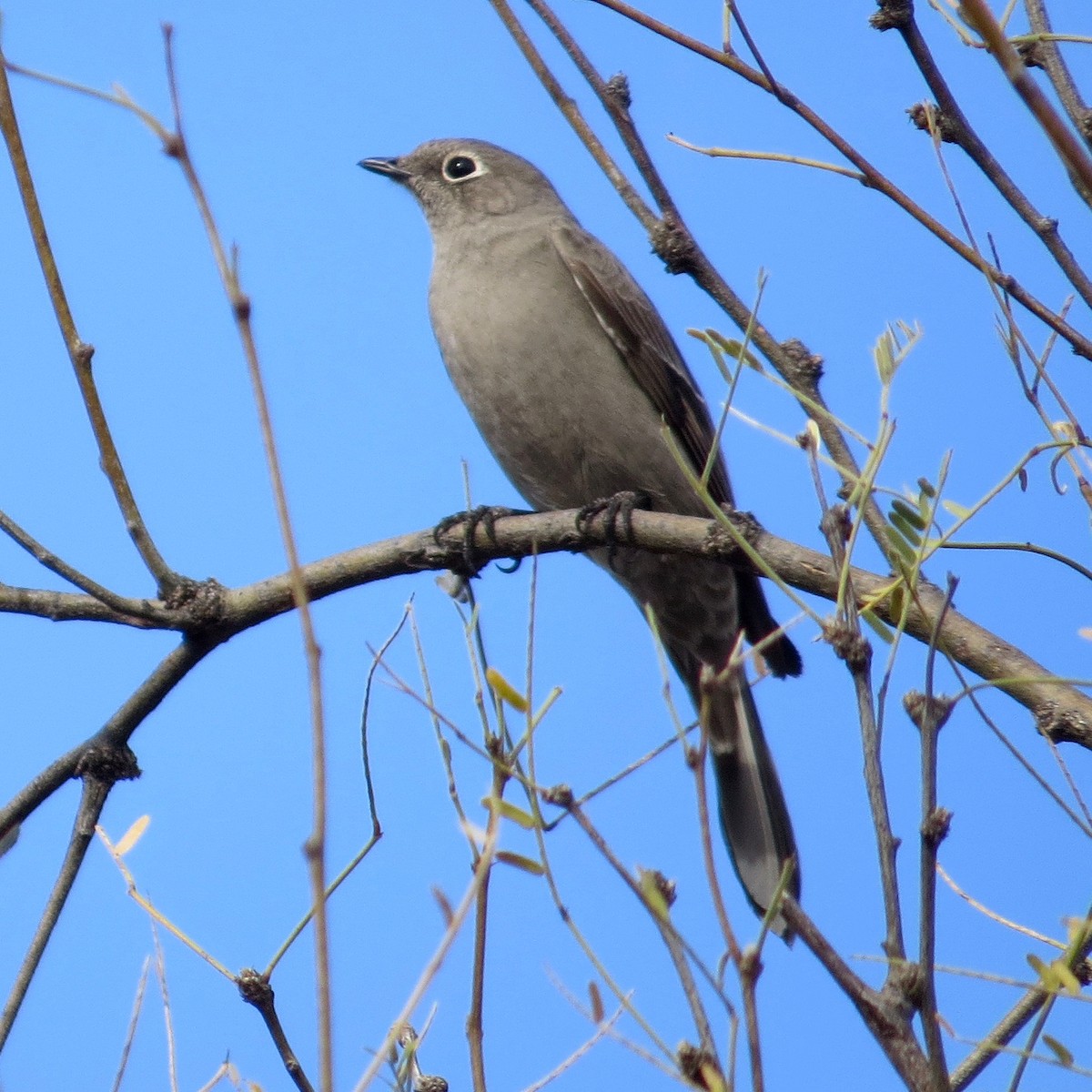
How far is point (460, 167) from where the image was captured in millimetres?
5398

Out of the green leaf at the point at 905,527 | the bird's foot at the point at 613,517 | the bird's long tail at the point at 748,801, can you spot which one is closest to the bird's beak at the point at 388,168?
the bird's foot at the point at 613,517

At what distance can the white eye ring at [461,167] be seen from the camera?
5.35 metres

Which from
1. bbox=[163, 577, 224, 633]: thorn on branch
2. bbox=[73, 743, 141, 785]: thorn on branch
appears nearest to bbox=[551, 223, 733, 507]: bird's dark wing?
bbox=[163, 577, 224, 633]: thorn on branch

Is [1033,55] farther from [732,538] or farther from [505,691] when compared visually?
[505,691]

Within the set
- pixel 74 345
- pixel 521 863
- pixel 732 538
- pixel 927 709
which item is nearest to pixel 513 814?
pixel 521 863

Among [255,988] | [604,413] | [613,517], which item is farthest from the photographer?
[604,413]

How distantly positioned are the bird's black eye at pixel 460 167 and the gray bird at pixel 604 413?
244mm

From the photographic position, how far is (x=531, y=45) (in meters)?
2.47

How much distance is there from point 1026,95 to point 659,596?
3925 millimetres

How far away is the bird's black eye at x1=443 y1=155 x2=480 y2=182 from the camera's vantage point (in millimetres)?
5363

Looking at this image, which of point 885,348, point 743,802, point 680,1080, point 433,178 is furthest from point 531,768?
point 433,178

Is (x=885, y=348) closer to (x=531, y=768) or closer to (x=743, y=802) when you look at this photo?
(x=531, y=768)

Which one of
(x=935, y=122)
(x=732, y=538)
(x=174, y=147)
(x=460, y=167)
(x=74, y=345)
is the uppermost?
(x=460, y=167)

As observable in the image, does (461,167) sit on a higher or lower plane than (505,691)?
higher
